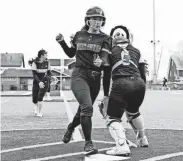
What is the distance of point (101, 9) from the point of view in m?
6.05

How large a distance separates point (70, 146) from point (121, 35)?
169cm

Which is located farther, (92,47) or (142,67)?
(142,67)

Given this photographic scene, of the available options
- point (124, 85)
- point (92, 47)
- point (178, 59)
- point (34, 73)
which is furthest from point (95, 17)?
point (178, 59)

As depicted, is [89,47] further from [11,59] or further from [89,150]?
[11,59]

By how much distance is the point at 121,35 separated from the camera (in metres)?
6.21

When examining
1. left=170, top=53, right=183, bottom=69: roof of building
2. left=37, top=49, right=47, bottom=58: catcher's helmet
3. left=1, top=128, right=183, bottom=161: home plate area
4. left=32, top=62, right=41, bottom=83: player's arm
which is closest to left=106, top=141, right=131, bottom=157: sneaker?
left=1, top=128, right=183, bottom=161: home plate area

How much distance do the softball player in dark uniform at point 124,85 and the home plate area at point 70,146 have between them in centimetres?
33

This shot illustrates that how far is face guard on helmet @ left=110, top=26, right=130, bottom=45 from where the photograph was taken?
20.3 ft

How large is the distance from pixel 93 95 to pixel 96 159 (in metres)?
1.14

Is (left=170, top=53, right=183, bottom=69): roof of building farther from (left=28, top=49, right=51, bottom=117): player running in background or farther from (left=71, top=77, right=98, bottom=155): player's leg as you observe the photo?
(left=71, top=77, right=98, bottom=155): player's leg

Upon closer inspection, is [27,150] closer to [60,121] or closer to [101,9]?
[101,9]

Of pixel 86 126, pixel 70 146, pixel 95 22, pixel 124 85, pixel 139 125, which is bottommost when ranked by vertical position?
pixel 70 146

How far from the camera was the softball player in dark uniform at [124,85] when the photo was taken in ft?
19.3

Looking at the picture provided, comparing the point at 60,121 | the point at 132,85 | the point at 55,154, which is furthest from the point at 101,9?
the point at 60,121
